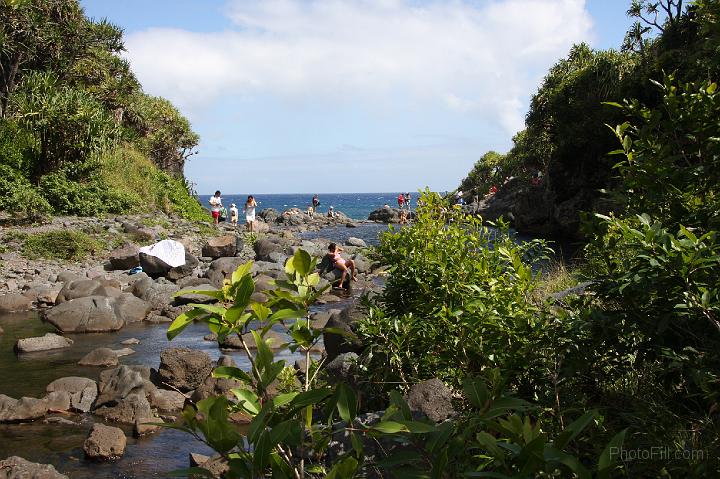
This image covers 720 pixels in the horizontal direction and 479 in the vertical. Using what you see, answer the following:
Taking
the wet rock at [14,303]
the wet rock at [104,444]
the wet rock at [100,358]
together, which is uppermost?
the wet rock at [104,444]

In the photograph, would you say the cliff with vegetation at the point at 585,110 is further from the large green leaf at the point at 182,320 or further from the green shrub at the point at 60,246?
the large green leaf at the point at 182,320

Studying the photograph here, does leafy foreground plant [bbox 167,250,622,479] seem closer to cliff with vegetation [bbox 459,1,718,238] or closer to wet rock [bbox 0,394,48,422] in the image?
wet rock [bbox 0,394,48,422]

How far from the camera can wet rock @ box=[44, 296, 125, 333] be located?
1286 centimetres

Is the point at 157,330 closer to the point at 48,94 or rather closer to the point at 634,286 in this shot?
the point at 634,286

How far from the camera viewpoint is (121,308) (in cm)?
1415

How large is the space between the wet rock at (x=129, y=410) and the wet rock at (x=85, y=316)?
510 centimetres

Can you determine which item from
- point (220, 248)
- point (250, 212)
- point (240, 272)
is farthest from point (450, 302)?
point (250, 212)

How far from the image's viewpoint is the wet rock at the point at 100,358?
34.3ft

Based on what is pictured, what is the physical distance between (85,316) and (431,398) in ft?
34.3

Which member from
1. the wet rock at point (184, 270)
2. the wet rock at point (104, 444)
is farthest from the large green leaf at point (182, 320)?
the wet rock at point (184, 270)

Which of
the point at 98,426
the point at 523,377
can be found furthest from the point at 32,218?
the point at 523,377

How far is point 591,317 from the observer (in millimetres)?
2963

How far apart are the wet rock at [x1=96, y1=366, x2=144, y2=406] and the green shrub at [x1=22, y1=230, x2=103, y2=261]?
1139 centimetres

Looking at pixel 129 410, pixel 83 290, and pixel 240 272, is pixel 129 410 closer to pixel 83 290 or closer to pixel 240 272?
pixel 240 272
